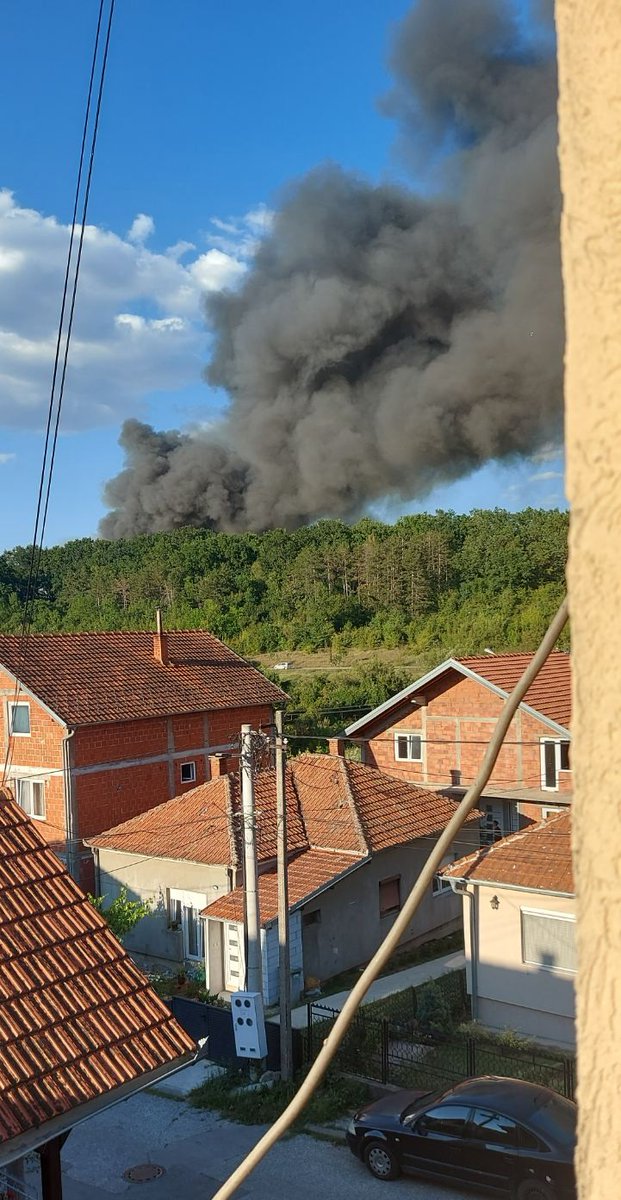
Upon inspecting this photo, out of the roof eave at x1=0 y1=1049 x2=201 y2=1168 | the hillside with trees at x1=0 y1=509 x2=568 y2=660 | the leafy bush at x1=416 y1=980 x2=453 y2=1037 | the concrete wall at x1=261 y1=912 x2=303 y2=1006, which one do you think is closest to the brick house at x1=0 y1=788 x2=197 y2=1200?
the roof eave at x1=0 y1=1049 x2=201 y2=1168

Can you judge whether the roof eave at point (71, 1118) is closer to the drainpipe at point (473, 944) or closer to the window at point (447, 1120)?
the window at point (447, 1120)

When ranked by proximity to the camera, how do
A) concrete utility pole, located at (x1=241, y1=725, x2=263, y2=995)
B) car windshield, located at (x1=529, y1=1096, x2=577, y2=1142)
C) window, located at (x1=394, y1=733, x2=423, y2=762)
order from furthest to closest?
window, located at (x1=394, y1=733, x2=423, y2=762)
concrete utility pole, located at (x1=241, y1=725, x2=263, y2=995)
car windshield, located at (x1=529, y1=1096, x2=577, y2=1142)

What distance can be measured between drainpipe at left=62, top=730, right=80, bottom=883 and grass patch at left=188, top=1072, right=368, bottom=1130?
5.82 meters

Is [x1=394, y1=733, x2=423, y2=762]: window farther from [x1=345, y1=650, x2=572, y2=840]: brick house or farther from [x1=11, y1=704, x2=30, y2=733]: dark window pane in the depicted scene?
[x1=11, y1=704, x2=30, y2=733]: dark window pane

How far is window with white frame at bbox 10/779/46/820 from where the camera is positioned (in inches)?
604

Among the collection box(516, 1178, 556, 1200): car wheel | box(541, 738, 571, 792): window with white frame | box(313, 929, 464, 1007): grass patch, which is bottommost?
box(313, 929, 464, 1007): grass patch

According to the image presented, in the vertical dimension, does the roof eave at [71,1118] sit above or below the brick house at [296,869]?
above

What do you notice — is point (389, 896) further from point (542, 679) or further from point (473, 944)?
point (542, 679)

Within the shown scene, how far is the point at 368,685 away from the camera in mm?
24859

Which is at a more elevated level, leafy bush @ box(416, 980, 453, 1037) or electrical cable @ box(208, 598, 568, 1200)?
electrical cable @ box(208, 598, 568, 1200)

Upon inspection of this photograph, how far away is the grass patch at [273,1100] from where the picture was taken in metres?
8.57

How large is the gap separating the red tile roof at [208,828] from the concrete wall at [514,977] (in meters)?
2.98

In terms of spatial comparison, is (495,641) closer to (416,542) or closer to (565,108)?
(416,542)

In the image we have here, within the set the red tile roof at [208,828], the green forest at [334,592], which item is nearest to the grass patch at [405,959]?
the red tile roof at [208,828]
